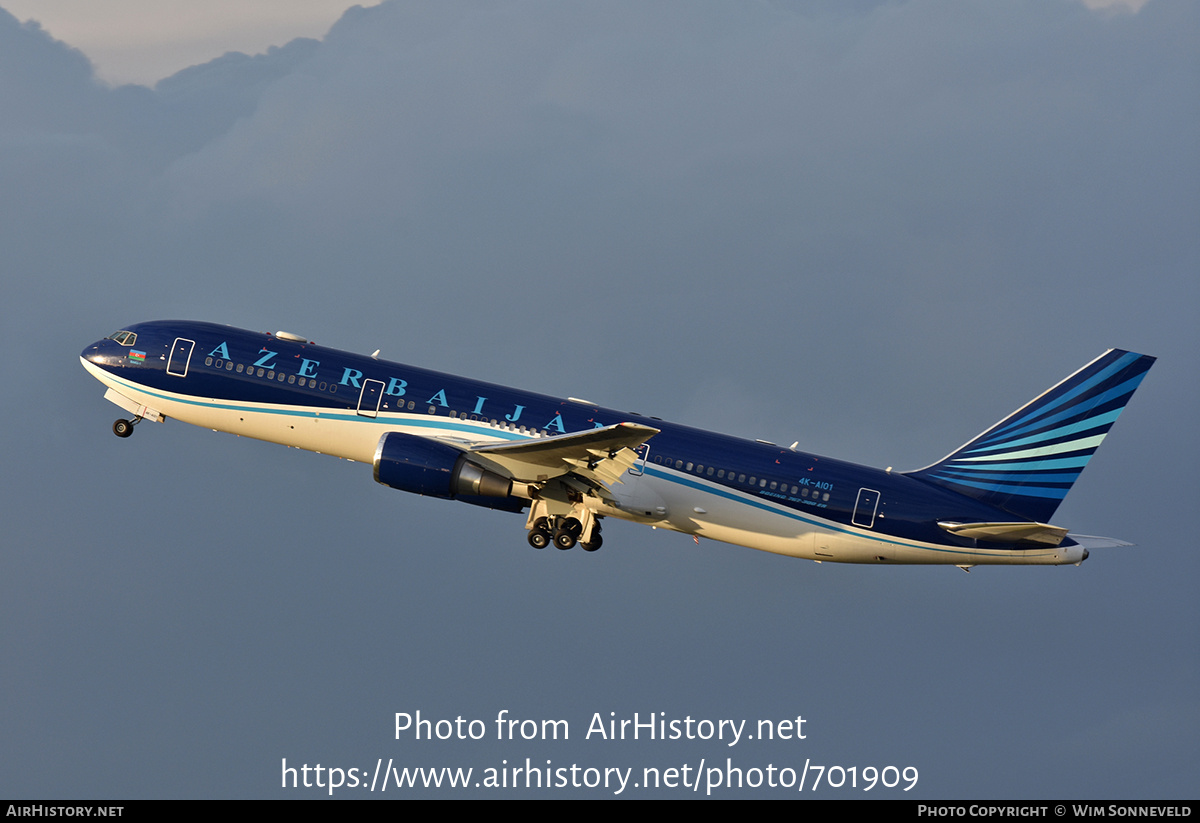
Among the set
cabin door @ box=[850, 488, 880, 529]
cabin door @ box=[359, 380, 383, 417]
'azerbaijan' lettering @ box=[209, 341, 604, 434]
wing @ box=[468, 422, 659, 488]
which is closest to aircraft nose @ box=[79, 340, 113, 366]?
'azerbaijan' lettering @ box=[209, 341, 604, 434]

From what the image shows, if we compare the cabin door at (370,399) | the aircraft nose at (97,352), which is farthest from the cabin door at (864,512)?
the aircraft nose at (97,352)

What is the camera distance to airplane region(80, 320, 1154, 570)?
133ft

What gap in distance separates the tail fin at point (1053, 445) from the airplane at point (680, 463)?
46mm

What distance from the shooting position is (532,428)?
134 ft

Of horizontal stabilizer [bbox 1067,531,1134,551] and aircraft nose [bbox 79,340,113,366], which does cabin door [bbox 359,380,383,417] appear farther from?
horizontal stabilizer [bbox 1067,531,1134,551]

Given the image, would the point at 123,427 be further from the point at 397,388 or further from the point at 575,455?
the point at 575,455

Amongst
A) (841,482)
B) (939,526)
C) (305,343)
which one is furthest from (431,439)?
(939,526)

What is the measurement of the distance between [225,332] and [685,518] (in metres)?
16.8

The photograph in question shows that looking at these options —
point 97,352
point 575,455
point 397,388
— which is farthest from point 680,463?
point 97,352

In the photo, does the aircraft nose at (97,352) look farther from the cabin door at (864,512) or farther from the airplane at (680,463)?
the cabin door at (864,512)

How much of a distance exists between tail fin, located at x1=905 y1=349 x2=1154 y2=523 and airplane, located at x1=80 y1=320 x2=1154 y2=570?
0.05 m

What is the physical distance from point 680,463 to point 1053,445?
12.4 meters

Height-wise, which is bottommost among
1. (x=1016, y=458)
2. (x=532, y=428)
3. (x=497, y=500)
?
(x=497, y=500)

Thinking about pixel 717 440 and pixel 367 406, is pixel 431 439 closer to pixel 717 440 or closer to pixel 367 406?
pixel 367 406
